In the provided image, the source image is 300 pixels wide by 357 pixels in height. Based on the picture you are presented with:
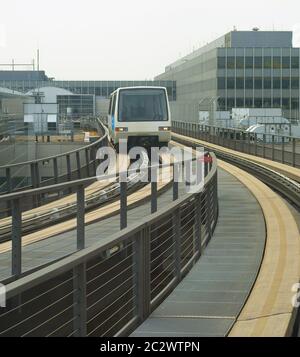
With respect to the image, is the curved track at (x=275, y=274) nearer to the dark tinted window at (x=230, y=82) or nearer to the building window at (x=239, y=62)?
the dark tinted window at (x=230, y=82)

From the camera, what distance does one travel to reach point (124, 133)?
2853 cm

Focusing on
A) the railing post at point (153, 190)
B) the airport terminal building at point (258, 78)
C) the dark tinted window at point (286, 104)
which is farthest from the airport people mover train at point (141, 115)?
the dark tinted window at point (286, 104)

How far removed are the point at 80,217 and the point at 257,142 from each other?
25047 mm

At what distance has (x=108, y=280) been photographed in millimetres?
7926

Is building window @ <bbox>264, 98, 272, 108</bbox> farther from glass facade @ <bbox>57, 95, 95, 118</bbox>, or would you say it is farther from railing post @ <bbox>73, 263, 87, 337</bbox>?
railing post @ <bbox>73, 263, 87, 337</bbox>

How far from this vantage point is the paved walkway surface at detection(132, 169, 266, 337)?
20.2 feet

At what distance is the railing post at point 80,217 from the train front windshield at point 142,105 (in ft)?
66.8

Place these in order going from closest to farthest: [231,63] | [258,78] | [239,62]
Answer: [239,62], [258,78], [231,63]

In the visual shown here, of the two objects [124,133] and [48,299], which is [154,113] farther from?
[48,299]

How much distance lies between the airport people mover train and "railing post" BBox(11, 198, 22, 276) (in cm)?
2111

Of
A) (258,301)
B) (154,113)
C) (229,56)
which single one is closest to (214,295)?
(258,301)

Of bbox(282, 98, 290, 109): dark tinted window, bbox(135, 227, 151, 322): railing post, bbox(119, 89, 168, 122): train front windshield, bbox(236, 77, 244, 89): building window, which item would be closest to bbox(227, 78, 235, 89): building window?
bbox(236, 77, 244, 89): building window

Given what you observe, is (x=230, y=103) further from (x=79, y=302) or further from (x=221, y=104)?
(x=79, y=302)

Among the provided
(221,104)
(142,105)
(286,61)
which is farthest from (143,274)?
(286,61)
